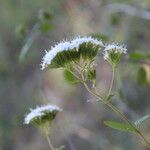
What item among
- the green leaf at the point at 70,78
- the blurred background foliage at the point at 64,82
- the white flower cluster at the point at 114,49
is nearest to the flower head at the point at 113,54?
the white flower cluster at the point at 114,49

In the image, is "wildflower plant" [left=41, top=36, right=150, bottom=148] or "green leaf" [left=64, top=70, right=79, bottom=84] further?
"green leaf" [left=64, top=70, right=79, bottom=84]

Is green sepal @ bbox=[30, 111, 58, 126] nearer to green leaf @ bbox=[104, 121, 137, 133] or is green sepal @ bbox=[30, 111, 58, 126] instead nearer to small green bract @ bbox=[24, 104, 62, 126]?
small green bract @ bbox=[24, 104, 62, 126]

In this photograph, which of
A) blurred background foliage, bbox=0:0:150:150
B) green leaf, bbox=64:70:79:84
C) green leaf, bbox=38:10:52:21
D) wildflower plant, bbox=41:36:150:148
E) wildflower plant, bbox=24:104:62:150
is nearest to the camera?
wildflower plant, bbox=41:36:150:148

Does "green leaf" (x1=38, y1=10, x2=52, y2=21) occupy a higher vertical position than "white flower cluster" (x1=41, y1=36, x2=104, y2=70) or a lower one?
higher

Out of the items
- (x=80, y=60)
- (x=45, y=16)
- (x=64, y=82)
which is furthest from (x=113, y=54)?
(x=64, y=82)

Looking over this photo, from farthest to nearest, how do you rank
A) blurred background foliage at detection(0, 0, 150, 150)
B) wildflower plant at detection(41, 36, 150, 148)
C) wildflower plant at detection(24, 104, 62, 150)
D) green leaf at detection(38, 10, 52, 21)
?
blurred background foliage at detection(0, 0, 150, 150) → green leaf at detection(38, 10, 52, 21) → wildflower plant at detection(24, 104, 62, 150) → wildflower plant at detection(41, 36, 150, 148)

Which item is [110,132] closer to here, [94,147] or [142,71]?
[94,147]

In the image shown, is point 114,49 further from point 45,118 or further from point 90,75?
point 45,118

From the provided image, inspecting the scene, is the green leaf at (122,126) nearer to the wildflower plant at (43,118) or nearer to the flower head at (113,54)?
the flower head at (113,54)

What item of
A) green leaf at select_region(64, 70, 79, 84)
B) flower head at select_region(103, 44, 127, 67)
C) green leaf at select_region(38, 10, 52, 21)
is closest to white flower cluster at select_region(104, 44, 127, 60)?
flower head at select_region(103, 44, 127, 67)

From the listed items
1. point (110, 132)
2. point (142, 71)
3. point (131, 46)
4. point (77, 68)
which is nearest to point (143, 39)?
point (131, 46)
